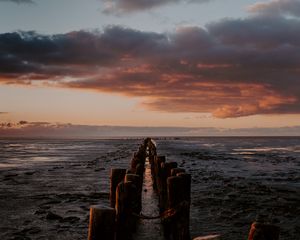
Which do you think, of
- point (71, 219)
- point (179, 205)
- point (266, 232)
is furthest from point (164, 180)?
point (266, 232)

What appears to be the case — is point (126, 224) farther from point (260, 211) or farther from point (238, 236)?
point (260, 211)

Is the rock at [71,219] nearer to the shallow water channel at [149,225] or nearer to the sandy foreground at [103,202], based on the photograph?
the sandy foreground at [103,202]

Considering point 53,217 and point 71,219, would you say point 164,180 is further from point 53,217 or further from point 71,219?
point 53,217

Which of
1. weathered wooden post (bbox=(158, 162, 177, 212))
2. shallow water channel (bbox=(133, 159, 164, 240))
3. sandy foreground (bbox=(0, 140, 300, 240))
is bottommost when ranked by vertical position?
sandy foreground (bbox=(0, 140, 300, 240))

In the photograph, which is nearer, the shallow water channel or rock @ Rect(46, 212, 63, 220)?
the shallow water channel

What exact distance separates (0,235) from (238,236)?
6103mm

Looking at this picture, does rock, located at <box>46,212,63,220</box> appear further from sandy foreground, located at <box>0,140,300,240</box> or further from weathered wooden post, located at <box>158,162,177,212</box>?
weathered wooden post, located at <box>158,162,177,212</box>

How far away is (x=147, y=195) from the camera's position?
614 inches

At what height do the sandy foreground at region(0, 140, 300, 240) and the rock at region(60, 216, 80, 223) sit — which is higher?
the rock at region(60, 216, 80, 223)

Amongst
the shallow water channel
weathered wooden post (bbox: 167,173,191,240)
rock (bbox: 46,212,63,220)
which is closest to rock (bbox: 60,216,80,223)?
rock (bbox: 46,212,63,220)

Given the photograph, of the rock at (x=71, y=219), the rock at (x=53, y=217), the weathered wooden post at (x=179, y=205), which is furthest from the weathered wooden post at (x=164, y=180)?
the weathered wooden post at (x=179, y=205)

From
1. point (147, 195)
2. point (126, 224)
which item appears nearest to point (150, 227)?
point (126, 224)

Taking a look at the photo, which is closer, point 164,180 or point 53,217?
point 53,217

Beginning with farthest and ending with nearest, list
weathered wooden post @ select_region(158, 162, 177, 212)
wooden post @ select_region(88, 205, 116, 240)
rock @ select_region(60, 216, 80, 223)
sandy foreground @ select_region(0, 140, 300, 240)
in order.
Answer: weathered wooden post @ select_region(158, 162, 177, 212), rock @ select_region(60, 216, 80, 223), sandy foreground @ select_region(0, 140, 300, 240), wooden post @ select_region(88, 205, 116, 240)
